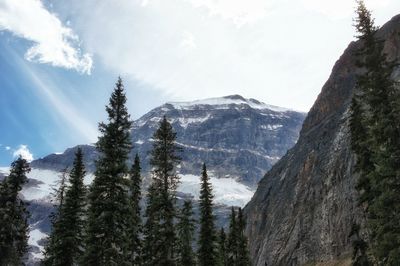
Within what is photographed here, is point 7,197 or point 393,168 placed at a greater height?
point 393,168

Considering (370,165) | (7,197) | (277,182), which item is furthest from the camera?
(277,182)

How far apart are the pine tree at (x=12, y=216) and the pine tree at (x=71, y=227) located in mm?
2559

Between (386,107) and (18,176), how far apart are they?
Answer: 26.4 metres

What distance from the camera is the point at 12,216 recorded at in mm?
34250

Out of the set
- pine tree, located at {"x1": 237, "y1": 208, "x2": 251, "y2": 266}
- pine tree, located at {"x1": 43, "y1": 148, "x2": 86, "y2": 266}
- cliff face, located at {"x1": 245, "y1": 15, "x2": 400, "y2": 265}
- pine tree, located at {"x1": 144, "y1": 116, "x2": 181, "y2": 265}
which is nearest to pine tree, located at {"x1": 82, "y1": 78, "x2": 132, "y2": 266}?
pine tree, located at {"x1": 144, "y1": 116, "x2": 181, "y2": 265}

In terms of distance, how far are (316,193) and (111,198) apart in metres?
64.1

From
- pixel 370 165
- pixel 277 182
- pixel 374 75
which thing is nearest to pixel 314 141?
pixel 277 182

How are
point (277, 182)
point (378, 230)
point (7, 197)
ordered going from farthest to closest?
point (277, 182)
point (7, 197)
point (378, 230)

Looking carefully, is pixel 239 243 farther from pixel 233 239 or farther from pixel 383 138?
pixel 383 138

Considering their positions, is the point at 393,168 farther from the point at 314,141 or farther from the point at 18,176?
the point at 314,141

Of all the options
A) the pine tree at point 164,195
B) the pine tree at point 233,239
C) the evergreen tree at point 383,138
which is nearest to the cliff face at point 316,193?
the pine tree at point 233,239

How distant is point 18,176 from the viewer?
117 ft

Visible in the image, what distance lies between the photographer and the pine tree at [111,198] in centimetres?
2786

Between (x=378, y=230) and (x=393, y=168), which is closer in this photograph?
(x=393, y=168)
